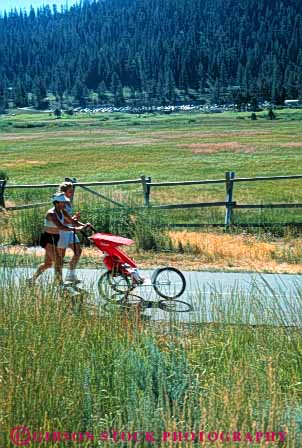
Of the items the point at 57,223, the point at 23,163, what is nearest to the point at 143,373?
the point at 57,223

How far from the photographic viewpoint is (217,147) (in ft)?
204

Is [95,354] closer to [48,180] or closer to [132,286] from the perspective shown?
[132,286]

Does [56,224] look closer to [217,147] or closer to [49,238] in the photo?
[49,238]

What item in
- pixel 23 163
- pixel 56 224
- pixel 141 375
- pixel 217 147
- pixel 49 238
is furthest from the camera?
pixel 217 147

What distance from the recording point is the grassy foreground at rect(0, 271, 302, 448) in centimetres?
304

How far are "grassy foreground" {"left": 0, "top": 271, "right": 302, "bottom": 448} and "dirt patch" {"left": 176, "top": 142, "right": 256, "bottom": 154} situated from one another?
172ft

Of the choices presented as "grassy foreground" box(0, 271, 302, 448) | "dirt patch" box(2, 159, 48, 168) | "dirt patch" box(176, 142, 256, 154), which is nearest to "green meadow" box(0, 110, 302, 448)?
"grassy foreground" box(0, 271, 302, 448)

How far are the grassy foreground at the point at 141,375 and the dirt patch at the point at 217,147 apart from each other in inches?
2066

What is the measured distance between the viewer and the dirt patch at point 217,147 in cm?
5828

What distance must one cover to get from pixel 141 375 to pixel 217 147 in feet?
194

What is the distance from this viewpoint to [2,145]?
75.9 m

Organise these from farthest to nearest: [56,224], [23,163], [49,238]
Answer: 1. [23,163]
2. [49,238]
3. [56,224]

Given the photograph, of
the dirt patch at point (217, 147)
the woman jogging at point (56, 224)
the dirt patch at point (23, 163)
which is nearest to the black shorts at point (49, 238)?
the woman jogging at point (56, 224)

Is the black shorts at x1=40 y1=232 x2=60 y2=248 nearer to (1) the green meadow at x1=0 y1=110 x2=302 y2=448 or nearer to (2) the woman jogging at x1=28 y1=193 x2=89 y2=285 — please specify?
(2) the woman jogging at x1=28 y1=193 x2=89 y2=285
